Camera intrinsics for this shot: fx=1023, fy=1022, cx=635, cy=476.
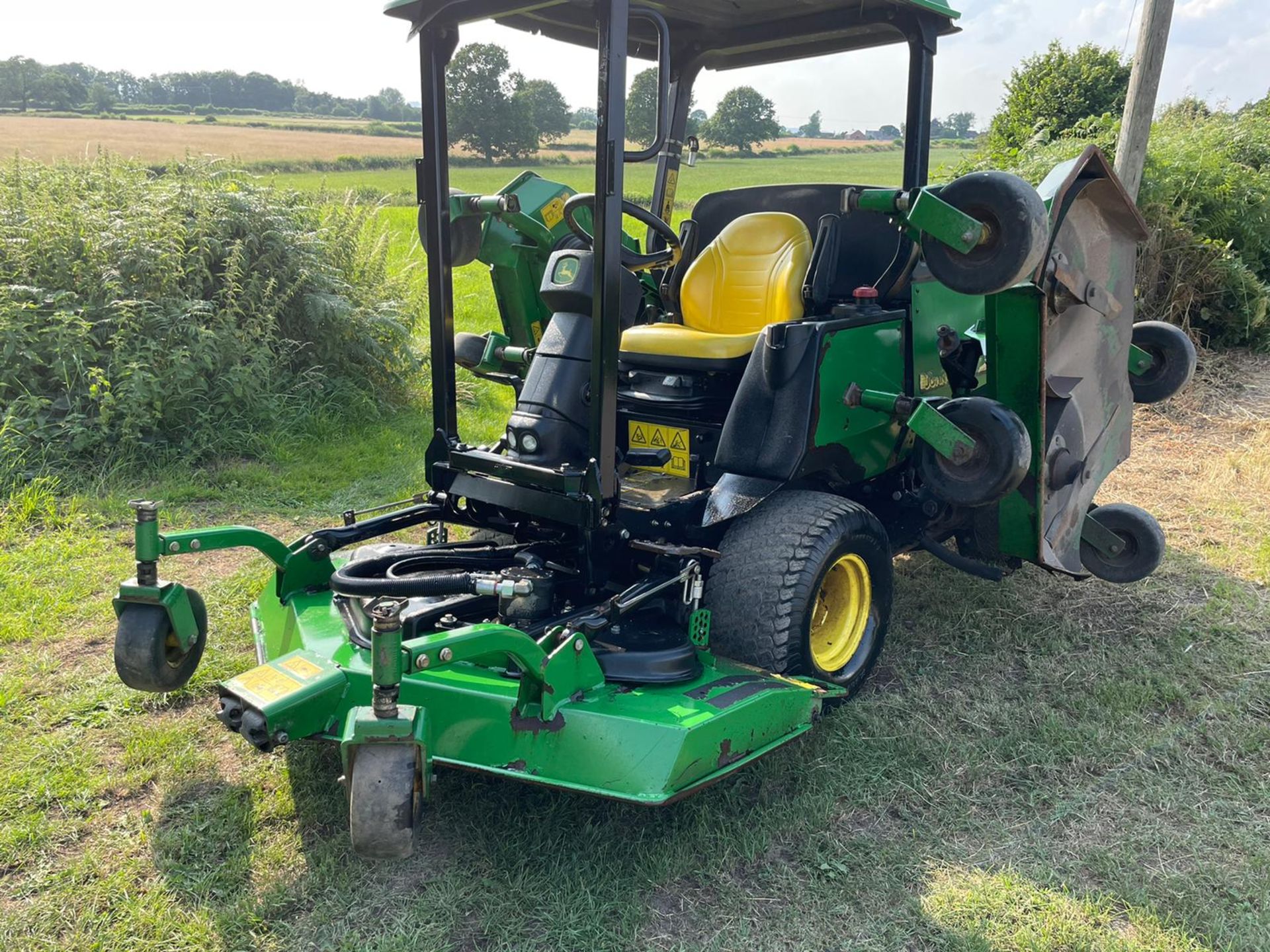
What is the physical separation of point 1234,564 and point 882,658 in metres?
2.08

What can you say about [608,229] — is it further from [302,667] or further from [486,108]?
[486,108]

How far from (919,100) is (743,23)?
83 centimetres

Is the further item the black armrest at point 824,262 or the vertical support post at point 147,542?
the black armrest at point 824,262

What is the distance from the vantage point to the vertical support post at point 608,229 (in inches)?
107

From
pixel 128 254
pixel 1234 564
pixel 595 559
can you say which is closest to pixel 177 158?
pixel 128 254

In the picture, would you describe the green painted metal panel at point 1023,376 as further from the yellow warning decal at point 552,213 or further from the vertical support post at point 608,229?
the yellow warning decal at point 552,213

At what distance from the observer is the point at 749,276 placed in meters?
3.93

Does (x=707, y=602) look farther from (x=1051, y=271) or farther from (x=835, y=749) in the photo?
(x=1051, y=271)

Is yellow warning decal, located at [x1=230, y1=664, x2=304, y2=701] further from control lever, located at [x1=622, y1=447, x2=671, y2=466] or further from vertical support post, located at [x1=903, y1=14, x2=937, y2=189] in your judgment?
vertical support post, located at [x1=903, y1=14, x2=937, y2=189]

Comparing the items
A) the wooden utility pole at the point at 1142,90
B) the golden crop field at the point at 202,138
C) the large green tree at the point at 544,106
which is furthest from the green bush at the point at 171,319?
the golden crop field at the point at 202,138

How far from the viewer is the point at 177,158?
25.4 ft

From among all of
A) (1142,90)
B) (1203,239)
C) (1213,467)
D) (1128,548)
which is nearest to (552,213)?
(1128,548)

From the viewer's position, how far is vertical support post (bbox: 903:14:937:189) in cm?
375

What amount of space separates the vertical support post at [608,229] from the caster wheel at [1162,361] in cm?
238
